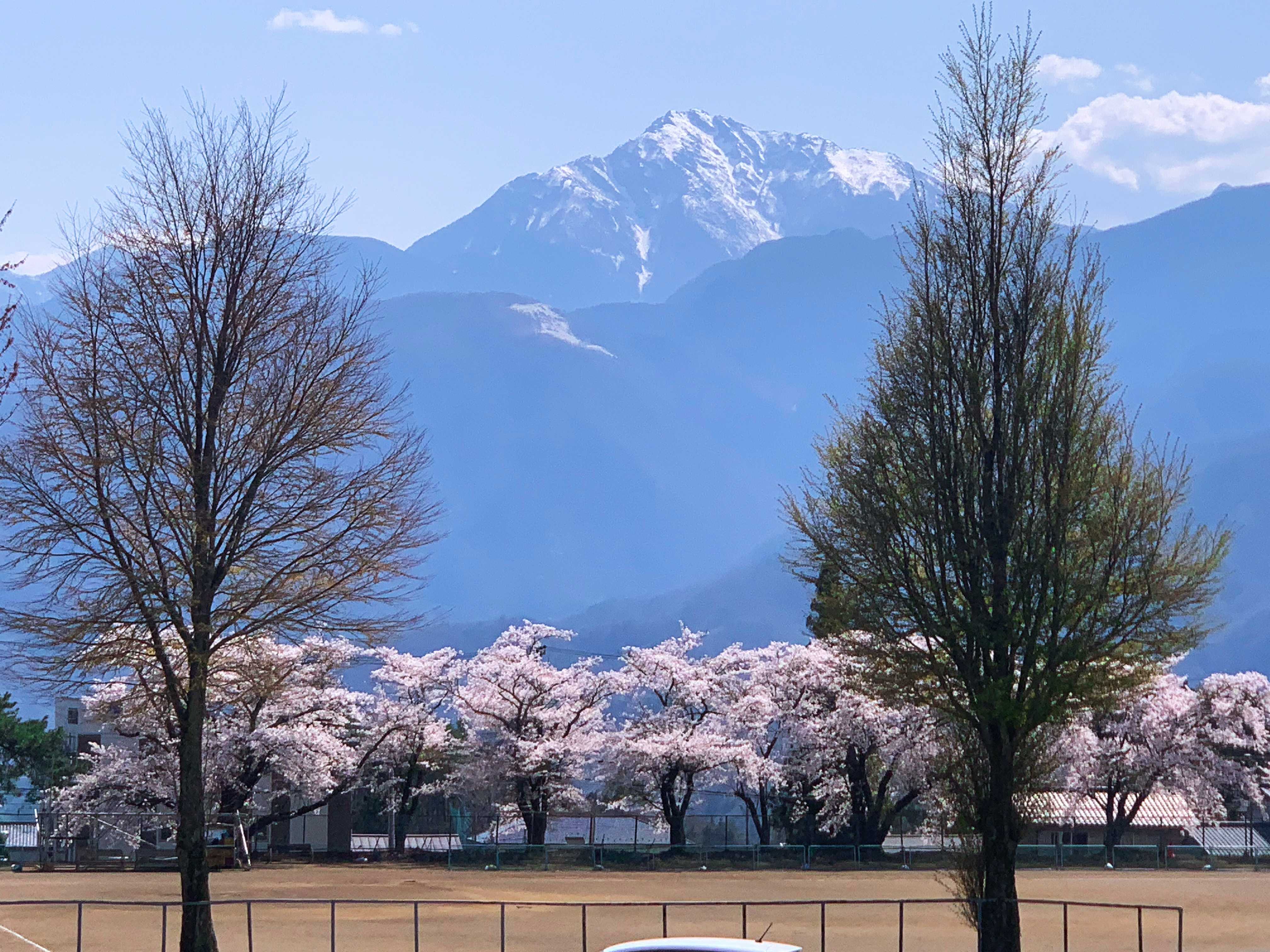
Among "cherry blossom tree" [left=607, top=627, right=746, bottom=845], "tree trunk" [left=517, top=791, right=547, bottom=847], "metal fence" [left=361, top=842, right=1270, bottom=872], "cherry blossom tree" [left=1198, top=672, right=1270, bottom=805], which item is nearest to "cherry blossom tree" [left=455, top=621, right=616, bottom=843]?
"tree trunk" [left=517, top=791, right=547, bottom=847]

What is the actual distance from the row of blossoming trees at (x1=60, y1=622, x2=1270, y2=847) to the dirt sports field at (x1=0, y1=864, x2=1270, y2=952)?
635 centimetres

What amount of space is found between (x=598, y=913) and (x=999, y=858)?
20.6 metres

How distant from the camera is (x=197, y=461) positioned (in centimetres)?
1845

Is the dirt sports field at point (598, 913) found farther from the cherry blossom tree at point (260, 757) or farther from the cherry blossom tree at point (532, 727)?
the cherry blossom tree at point (532, 727)

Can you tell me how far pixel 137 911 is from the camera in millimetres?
37281

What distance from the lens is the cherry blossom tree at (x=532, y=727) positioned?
206 feet

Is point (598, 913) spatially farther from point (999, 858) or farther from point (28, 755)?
point (28, 755)

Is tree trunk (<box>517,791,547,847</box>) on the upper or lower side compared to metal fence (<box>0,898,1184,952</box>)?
lower

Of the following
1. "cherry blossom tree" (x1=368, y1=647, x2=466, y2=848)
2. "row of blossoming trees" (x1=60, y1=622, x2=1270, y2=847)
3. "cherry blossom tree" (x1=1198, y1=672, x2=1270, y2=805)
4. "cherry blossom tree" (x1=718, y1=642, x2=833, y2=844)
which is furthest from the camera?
"cherry blossom tree" (x1=368, y1=647, x2=466, y2=848)

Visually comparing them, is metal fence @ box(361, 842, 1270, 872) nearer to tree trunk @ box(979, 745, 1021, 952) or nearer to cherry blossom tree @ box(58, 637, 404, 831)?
cherry blossom tree @ box(58, 637, 404, 831)

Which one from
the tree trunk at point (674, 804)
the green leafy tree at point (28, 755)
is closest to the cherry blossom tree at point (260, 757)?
the green leafy tree at point (28, 755)

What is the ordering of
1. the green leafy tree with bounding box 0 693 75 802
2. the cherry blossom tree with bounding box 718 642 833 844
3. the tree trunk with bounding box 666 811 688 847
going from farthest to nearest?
the green leafy tree with bounding box 0 693 75 802, the tree trunk with bounding box 666 811 688 847, the cherry blossom tree with bounding box 718 642 833 844

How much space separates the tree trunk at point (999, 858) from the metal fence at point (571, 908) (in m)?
0.12

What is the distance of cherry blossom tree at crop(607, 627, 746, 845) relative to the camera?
61.5 m
